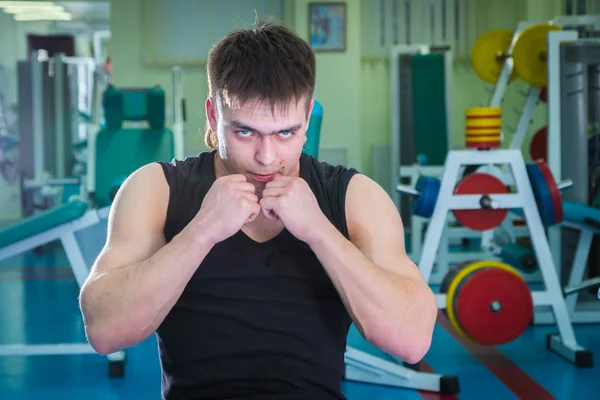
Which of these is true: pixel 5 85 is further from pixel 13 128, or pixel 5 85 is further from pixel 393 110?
pixel 393 110

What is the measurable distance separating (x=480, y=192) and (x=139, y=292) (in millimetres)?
2113

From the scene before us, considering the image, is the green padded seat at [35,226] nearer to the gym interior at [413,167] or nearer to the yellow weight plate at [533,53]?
the gym interior at [413,167]

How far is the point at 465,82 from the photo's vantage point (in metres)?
7.11

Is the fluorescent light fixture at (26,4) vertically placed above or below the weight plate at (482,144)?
above

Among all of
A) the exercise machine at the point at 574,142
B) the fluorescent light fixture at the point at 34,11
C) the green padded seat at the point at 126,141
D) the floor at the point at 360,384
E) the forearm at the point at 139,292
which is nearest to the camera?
the forearm at the point at 139,292

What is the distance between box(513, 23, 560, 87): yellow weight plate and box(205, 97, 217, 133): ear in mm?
3332

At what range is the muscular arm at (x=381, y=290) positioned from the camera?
1.11 m

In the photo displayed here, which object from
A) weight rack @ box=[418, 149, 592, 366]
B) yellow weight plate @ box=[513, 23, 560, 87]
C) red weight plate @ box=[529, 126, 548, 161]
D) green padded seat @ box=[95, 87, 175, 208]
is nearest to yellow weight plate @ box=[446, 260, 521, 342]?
weight rack @ box=[418, 149, 592, 366]

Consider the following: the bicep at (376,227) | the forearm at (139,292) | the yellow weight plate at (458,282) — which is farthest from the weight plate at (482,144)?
the forearm at (139,292)

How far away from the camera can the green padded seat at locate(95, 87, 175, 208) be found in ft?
14.3

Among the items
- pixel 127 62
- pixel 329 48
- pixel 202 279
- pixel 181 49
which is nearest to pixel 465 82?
pixel 329 48

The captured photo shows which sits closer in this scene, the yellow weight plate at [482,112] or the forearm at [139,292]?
the forearm at [139,292]

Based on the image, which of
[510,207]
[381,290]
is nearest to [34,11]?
[510,207]

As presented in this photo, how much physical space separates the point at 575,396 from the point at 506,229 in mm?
2077
